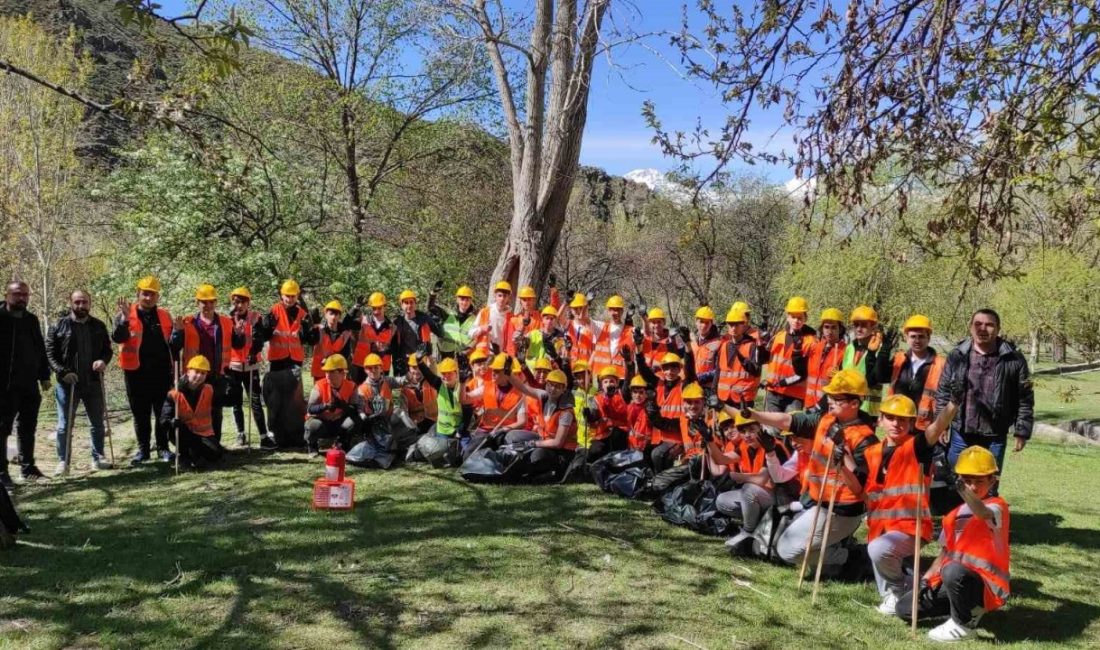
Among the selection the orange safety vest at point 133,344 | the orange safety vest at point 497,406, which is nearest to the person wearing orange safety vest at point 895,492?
the orange safety vest at point 497,406

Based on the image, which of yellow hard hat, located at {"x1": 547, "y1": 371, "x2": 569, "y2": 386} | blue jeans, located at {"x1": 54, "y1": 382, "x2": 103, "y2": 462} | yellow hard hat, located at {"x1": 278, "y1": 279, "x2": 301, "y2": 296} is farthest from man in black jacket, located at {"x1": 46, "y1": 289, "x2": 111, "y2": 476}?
yellow hard hat, located at {"x1": 547, "y1": 371, "x2": 569, "y2": 386}

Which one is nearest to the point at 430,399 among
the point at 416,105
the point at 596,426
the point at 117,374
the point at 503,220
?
the point at 596,426

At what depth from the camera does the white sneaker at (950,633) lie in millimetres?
4285

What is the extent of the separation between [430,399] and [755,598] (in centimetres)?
507

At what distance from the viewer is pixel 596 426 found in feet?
26.3

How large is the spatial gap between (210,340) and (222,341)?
0.45 feet

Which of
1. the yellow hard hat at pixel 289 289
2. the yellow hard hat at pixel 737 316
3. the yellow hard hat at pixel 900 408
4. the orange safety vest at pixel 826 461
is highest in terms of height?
the yellow hard hat at pixel 289 289

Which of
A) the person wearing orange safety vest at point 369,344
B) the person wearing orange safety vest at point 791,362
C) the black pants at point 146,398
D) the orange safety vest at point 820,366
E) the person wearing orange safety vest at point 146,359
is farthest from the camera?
the person wearing orange safety vest at point 369,344

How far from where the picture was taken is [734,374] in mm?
8109

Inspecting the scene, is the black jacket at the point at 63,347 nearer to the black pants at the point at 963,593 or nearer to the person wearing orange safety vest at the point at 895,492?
the person wearing orange safety vest at the point at 895,492

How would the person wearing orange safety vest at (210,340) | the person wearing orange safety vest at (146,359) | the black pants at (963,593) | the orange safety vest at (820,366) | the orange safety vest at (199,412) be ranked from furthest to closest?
1. the person wearing orange safety vest at (210,340)
2. the person wearing orange safety vest at (146,359)
3. the orange safety vest at (199,412)
4. the orange safety vest at (820,366)
5. the black pants at (963,593)

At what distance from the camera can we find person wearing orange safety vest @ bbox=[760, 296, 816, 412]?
7.71m

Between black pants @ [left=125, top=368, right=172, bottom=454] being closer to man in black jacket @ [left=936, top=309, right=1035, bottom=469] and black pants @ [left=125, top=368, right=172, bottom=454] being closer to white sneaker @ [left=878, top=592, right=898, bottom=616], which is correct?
white sneaker @ [left=878, top=592, right=898, bottom=616]

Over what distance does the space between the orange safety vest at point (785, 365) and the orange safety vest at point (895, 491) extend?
112 inches
